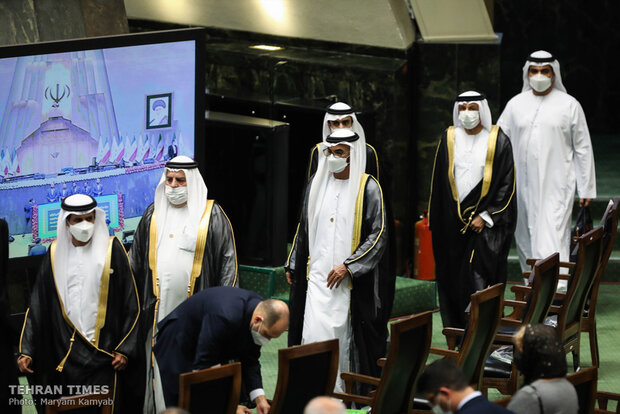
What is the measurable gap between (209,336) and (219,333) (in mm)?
45

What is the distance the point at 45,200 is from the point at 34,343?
56.0 inches

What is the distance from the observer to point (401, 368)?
16.8 ft

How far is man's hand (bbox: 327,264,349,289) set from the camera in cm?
628

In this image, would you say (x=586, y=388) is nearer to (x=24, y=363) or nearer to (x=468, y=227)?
(x=24, y=363)

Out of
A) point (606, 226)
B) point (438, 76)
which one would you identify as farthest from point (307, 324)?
point (438, 76)

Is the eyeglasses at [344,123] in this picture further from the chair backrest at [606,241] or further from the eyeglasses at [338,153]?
the chair backrest at [606,241]

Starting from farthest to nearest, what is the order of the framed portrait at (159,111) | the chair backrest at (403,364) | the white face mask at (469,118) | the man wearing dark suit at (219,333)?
1. the white face mask at (469,118)
2. the framed portrait at (159,111)
3. the chair backrest at (403,364)
4. the man wearing dark suit at (219,333)

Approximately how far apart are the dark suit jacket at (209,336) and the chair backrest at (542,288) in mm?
1487

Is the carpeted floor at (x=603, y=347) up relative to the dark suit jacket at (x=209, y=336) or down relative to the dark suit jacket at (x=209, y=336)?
down

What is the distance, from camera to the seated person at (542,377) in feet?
13.9

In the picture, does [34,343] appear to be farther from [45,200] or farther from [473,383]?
[473,383]

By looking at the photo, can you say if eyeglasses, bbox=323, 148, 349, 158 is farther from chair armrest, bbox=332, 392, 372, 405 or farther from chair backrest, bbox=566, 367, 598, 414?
chair backrest, bbox=566, 367, 598, 414

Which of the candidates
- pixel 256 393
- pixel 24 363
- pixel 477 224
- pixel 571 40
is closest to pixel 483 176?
pixel 477 224

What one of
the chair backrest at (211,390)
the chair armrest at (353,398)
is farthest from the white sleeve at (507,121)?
the chair backrest at (211,390)
